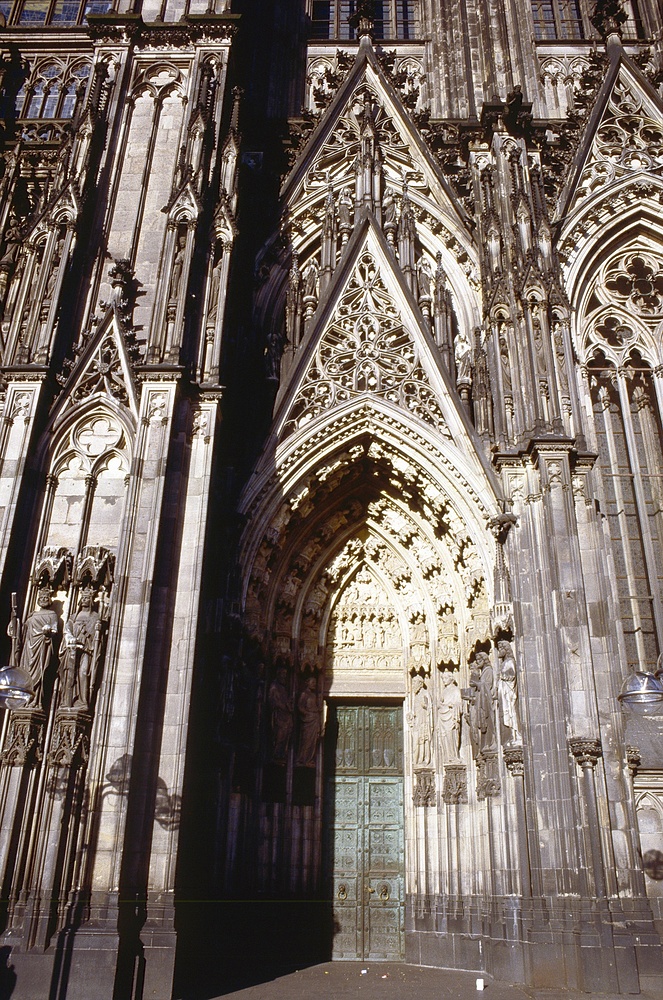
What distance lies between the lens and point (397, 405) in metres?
14.3

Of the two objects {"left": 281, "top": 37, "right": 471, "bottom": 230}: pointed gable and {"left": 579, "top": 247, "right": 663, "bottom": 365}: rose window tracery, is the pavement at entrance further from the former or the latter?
{"left": 281, "top": 37, "right": 471, "bottom": 230}: pointed gable

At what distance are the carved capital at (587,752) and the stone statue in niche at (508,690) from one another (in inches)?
32.5

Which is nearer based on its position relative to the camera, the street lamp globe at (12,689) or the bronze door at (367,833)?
the street lamp globe at (12,689)

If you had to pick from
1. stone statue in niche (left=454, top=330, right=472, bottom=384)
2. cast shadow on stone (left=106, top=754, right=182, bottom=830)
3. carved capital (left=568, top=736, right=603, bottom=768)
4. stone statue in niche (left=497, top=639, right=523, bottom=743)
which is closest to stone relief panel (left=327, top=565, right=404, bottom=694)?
stone statue in niche (left=497, top=639, right=523, bottom=743)

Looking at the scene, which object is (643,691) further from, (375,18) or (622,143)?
(375,18)

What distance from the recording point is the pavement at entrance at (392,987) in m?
9.73

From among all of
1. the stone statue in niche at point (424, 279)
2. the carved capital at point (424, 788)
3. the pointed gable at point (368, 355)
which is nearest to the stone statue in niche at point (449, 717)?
the carved capital at point (424, 788)

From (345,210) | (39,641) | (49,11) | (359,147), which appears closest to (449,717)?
(39,641)

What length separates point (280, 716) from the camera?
1359 cm

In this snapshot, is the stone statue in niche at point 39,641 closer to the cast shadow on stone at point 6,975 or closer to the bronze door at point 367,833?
the cast shadow on stone at point 6,975

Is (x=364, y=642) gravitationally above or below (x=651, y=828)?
above

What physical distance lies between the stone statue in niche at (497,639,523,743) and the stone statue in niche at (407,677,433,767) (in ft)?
7.10

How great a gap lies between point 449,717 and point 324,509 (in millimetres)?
4104

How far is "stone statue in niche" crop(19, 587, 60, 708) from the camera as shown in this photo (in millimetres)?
10594
